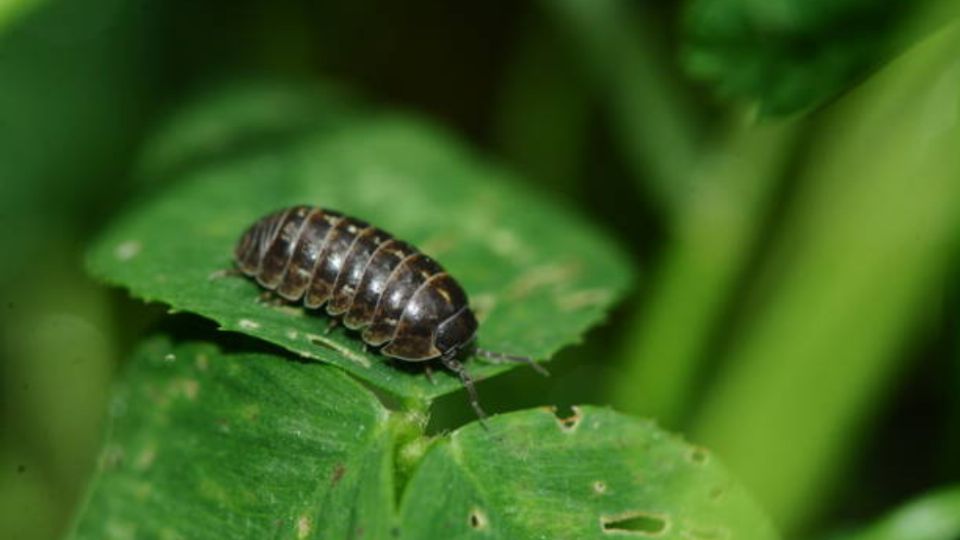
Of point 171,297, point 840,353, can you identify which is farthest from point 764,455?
point 171,297

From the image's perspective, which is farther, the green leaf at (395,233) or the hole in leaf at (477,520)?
the green leaf at (395,233)

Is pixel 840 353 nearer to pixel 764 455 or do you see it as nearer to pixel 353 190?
pixel 764 455

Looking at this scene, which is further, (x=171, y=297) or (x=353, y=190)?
(x=353, y=190)

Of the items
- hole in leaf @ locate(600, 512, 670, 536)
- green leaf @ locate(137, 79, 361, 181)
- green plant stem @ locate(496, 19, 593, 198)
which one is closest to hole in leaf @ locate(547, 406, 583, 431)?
hole in leaf @ locate(600, 512, 670, 536)

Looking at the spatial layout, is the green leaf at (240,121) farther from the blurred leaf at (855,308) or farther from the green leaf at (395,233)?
the blurred leaf at (855,308)

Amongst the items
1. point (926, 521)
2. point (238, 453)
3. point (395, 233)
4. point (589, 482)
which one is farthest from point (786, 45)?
point (238, 453)

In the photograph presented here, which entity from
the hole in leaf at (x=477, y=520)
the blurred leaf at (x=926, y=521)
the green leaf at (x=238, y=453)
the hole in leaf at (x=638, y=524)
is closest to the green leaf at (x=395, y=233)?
the green leaf at (x=238, y=453)

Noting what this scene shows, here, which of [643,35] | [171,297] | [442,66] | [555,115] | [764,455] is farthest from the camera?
[442,66]
